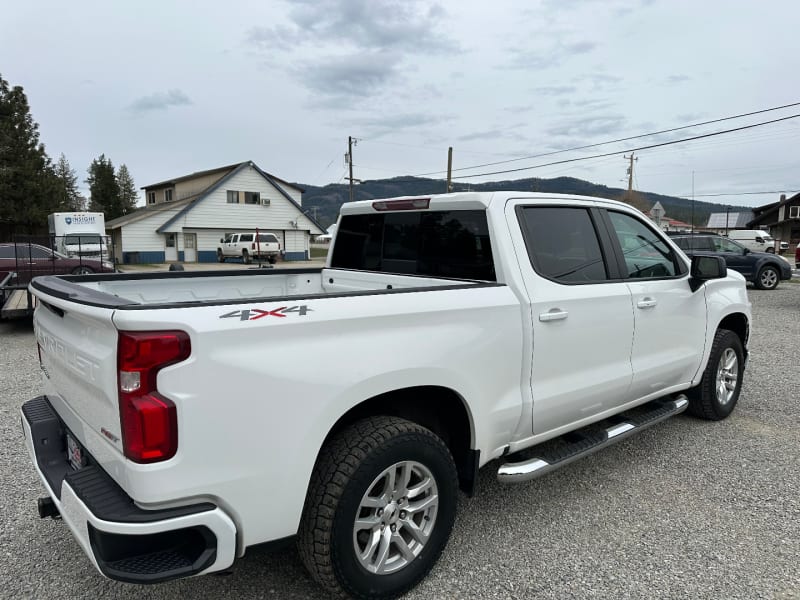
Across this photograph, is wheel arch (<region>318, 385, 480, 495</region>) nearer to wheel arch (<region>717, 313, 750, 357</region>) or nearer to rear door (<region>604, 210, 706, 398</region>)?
rear door (<region>604, 210, 706, 398</region>)

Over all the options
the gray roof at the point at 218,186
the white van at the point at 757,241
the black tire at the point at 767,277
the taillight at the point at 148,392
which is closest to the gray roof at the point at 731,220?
the white van at the point at 757,241

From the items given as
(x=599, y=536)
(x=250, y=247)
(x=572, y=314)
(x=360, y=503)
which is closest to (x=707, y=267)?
(x=572, y=314)

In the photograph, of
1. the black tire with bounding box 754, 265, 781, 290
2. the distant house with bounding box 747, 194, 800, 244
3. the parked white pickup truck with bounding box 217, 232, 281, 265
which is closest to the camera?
the black tire with bounding box 754, 265, 781, 290

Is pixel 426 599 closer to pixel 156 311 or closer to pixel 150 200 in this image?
pixel 156 311

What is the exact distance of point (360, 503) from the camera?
2303mm

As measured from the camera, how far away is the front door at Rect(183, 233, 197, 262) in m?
40.0

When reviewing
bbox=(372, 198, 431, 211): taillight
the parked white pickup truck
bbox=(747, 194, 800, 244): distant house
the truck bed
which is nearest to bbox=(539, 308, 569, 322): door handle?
the truck bed

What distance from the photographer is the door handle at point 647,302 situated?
12.0 feet

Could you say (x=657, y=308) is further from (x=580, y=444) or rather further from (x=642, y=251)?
(x=580, y=444)

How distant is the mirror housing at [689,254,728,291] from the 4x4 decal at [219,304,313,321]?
3188 millimetres

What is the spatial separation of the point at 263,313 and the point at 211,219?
4084 centimetres

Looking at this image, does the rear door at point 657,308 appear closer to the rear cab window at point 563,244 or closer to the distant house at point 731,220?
the rear cab window at point 563,244

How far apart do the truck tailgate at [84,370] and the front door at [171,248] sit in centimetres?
4021

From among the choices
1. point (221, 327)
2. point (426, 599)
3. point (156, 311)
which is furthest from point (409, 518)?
point (156, 311)
